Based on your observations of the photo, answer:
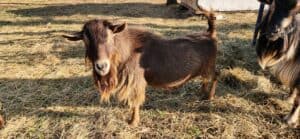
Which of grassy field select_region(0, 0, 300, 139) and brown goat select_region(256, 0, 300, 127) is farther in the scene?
grassy field select_region(0, 0, 300, 139)

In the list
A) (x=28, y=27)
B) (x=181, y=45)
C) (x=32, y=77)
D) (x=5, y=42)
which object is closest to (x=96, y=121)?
(x=181, y=45)

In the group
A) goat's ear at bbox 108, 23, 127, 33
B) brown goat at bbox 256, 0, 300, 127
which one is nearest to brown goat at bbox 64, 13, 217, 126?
goat's ear at bbox 108, 23, 127, 33

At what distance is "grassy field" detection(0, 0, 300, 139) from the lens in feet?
15.9

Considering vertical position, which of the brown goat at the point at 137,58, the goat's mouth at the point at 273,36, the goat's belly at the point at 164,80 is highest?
the goat's mouth at the point at 273,36

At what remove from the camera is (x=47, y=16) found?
1219 cm

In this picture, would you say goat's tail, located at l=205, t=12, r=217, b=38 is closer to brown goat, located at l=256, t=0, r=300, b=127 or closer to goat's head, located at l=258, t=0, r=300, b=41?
brown goat, located at l=256, t=0, r=300, b=127

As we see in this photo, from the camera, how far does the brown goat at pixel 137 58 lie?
13.2ft

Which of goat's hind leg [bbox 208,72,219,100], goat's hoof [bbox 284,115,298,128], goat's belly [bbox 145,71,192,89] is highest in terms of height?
goat's belly [bbox 145,71,192,89]

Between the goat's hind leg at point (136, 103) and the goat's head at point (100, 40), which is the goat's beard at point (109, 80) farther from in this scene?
the goat's hind leg at point (136, 103)

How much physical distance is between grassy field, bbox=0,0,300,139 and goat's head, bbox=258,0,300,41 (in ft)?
4.69

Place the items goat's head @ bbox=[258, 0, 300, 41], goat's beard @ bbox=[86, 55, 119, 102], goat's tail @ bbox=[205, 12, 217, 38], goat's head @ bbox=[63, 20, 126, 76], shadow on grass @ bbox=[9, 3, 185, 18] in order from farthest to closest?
1. shadow on grass @ bbox=[9, 3, 185, 18]
2. goat's tail @ bbox=[205, 12, 217, 38]
3. goat's beard @ bbox=[86, 55, 119, 102]
4. goat's head @ bbox=[258, 0, 300, 41]
5. goat's head @ bbox=[63, 20, 126, 76]

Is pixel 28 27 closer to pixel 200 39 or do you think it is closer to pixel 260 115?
pixel 200 39

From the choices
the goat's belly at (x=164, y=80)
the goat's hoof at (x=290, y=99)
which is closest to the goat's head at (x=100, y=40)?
the goat's belly at (x=164, y=80)

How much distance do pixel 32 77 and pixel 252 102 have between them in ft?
13.7
